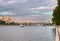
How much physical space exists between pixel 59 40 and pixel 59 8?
150 ft

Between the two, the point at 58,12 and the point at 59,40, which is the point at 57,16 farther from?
the point at 59,40

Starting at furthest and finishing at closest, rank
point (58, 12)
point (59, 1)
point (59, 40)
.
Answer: point (58, 12) → point (59, 1) → point (59, 40)

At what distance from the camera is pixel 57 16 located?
7712 centimetres

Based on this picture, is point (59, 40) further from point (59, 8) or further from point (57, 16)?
point (57, 16)

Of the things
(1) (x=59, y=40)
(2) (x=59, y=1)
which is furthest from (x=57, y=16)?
(1) (x=59, y=40)

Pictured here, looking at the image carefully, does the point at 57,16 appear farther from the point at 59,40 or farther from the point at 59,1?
the point at 59,40

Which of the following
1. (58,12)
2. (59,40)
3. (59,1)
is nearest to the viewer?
(59,40)

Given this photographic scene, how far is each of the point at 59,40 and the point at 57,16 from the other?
168 ft

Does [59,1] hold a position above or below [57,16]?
above

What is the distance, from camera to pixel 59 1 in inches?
2667

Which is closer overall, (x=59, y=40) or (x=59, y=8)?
(x=59, y=40)

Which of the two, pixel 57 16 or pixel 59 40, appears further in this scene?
pixel 57 16

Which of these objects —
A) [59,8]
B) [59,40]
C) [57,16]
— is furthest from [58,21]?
[59,40]

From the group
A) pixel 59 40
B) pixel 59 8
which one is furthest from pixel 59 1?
pixel 59 40
